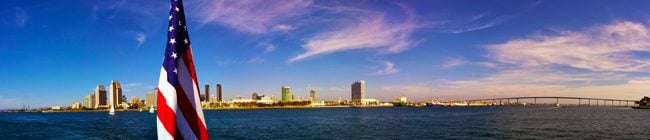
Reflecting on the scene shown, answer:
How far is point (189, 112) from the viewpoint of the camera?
7168mm

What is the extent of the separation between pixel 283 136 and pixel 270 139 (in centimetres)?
399

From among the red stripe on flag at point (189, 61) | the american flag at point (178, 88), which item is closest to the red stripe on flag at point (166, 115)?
the american flag at point (178, 88)

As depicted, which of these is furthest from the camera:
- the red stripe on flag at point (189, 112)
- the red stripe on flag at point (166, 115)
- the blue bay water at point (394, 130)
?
the blue bay water at point (394, 130)

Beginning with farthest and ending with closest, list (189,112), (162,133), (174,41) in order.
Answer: (189,112)
(162,133)
(174,41)

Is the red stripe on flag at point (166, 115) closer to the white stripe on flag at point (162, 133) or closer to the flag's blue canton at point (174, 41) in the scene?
the white stripe on flag at point (162, 133)

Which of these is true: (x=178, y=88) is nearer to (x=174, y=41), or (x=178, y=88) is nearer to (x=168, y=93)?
(x=168, y=93)

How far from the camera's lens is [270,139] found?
63.9 metres

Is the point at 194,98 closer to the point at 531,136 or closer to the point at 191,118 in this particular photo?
the point at 191,118

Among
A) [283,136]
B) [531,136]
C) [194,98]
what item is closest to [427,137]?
[531,136]

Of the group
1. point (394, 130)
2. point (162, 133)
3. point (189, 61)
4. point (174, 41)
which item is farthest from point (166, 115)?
point (394, 130)

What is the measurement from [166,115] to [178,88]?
0.41m

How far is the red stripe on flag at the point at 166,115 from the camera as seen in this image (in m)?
6.79

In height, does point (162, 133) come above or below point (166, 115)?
below

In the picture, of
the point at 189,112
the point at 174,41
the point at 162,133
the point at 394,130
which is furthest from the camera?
the point at 394,130
